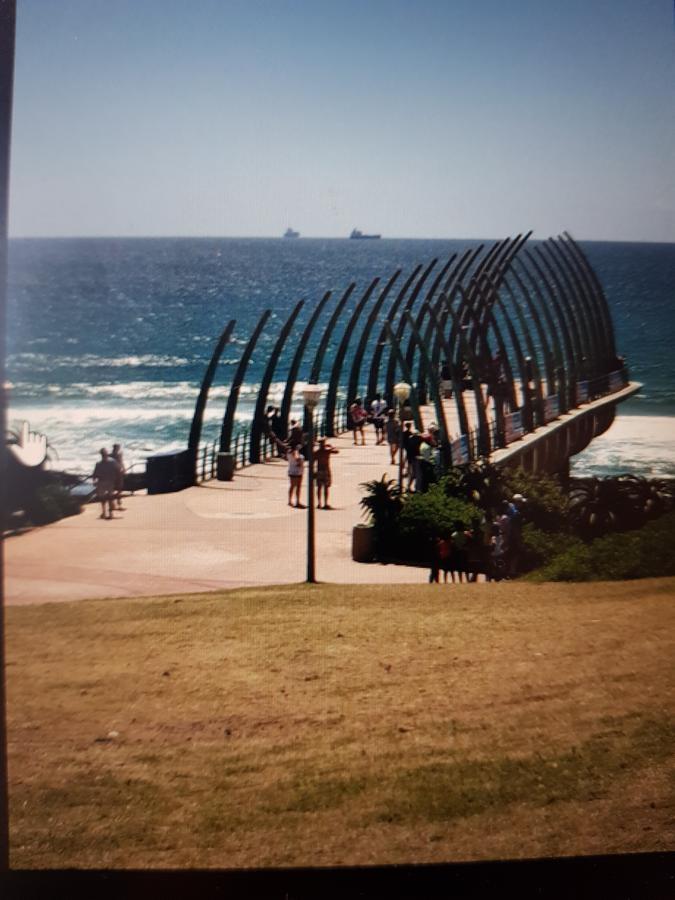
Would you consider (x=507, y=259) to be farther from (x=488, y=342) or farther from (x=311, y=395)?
(x=311, y=395)

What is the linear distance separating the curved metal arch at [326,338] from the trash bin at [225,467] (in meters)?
0.32

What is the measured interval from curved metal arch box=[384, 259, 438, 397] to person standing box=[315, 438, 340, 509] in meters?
0.24

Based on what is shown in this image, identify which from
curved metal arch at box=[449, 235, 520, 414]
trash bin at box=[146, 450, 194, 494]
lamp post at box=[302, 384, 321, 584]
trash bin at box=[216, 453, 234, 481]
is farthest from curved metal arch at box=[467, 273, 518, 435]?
trash bin at box=[146, 450, 194, 494]

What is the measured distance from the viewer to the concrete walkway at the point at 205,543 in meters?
2.93

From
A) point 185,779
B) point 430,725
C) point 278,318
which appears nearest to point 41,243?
point 278,318

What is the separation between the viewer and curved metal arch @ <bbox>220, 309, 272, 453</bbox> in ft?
10.0

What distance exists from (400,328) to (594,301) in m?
0.66

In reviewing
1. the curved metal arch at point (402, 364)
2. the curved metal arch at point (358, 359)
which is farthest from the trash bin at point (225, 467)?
the curved metal arch at point (402, 364)

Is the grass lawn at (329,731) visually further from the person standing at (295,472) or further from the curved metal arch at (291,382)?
the curved metal arch at (291,382)

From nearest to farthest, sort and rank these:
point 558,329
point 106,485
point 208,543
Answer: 1. point 106,485
2. point 208,543
3. point 558,329

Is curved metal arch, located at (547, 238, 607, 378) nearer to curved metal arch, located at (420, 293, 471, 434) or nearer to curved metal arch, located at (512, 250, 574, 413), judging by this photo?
curved metal arch, located at (512, 250, 574, 413)

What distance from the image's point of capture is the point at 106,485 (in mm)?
2979

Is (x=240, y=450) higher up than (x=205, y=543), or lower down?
higher up

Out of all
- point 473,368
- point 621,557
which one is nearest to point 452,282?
point 473,368
